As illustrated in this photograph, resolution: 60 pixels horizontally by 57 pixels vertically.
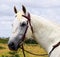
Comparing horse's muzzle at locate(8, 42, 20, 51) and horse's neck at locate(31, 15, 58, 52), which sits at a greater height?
horse's neck at locate(31, 15, 58, 52)

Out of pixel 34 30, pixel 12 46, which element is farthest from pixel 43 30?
pixel 12 46

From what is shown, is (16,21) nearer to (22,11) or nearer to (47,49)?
(22,11)

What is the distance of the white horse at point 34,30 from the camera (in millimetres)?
Answer: 9141

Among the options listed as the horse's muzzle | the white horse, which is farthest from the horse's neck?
the horse's muzzle

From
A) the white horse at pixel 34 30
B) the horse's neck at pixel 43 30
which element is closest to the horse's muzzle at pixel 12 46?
the white horse at pixel 34 30

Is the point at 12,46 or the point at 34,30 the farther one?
the point at 34,30

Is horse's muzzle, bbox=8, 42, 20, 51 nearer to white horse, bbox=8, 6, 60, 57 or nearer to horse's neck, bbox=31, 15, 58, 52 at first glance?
white horse, bbox=8, 6, 60, 57

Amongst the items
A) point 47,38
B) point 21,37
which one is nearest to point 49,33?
point 47,38

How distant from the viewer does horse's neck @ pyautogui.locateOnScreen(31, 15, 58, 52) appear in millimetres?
9185

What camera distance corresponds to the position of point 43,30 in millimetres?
9328

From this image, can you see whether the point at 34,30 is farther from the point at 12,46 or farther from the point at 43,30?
the point at 12,46

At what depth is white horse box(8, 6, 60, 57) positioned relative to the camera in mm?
9141

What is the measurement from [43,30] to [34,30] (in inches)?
10.0

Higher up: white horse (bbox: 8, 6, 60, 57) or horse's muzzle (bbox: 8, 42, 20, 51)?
white horse (bbox: 8, 6, 60, 57)
